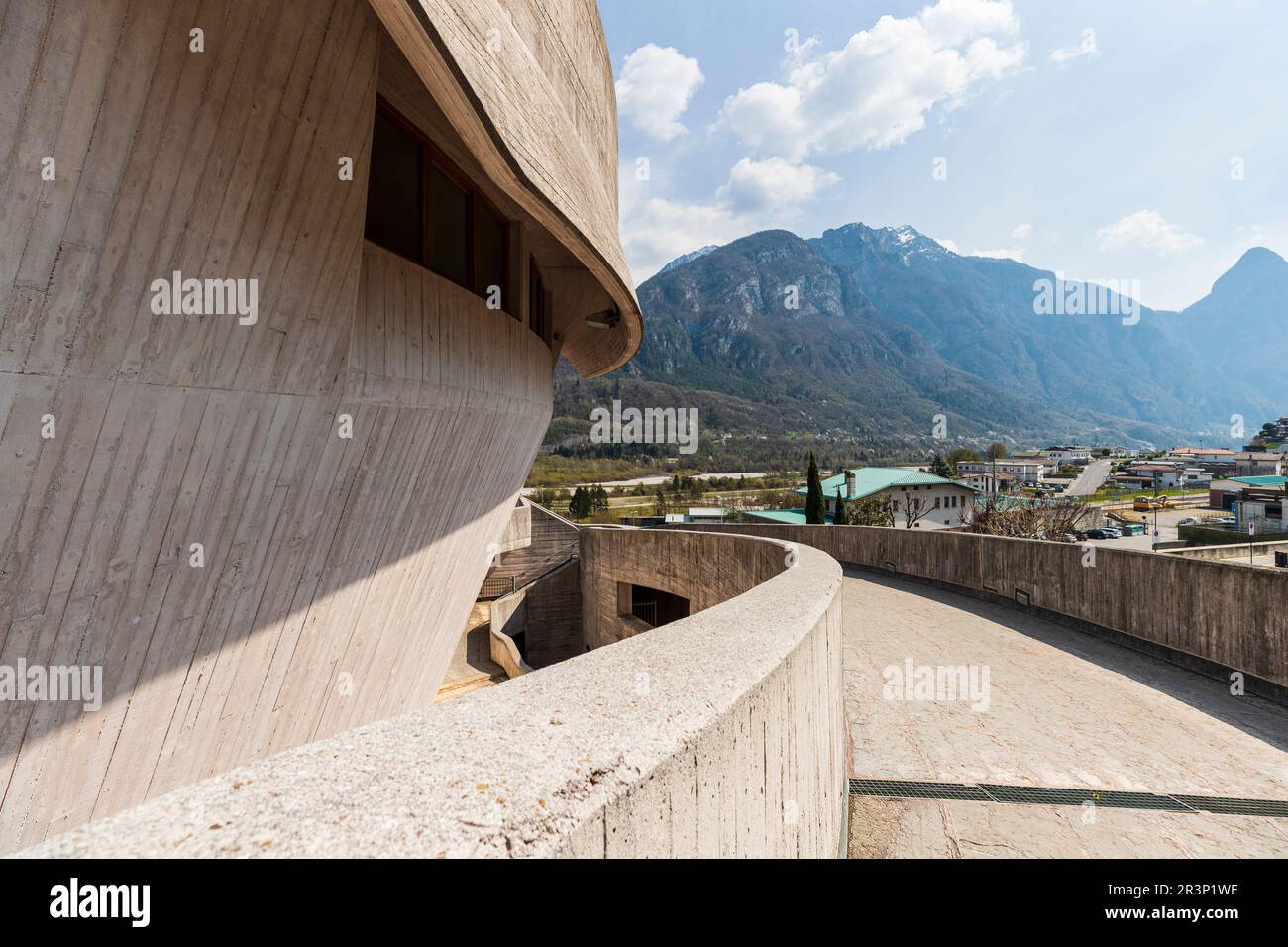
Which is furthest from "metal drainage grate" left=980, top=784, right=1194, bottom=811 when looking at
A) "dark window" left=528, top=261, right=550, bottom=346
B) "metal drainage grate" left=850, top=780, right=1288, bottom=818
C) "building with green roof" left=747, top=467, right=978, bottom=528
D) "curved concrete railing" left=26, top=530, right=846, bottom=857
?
"building with green roof" left=747, top=467, right=978, bottom=528

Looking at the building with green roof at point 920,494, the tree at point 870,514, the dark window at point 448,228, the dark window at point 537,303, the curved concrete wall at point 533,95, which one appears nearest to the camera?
the curved concrete wall at point 533,95

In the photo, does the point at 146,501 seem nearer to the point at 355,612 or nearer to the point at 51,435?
the point at 51,435

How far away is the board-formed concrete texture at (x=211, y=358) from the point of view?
299 cm

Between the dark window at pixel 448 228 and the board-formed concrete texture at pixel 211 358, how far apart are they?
0.55 m

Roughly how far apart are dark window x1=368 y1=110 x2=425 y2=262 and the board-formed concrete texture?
28cm

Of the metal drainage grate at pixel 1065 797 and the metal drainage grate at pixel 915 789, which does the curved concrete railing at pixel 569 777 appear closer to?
the metal drainage grate at pixel 915 789

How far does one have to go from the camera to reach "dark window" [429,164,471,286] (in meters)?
6.25

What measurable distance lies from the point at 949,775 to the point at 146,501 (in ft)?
21.3

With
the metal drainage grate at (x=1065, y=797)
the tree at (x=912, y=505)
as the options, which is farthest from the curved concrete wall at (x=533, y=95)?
the tree at (x=912, y=505)

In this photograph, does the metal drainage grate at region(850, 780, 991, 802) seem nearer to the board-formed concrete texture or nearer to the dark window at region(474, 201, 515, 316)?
the board-formed concrete texture

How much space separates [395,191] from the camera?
221 inches

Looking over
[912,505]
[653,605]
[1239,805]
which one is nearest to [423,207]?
[1239,805]

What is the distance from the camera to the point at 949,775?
16.9 ft

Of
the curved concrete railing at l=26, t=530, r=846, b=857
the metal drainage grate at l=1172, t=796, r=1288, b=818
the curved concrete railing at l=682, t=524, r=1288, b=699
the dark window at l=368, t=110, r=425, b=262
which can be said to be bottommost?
the metal drainage grate at l=1172, t=796, r=1288, b=818
